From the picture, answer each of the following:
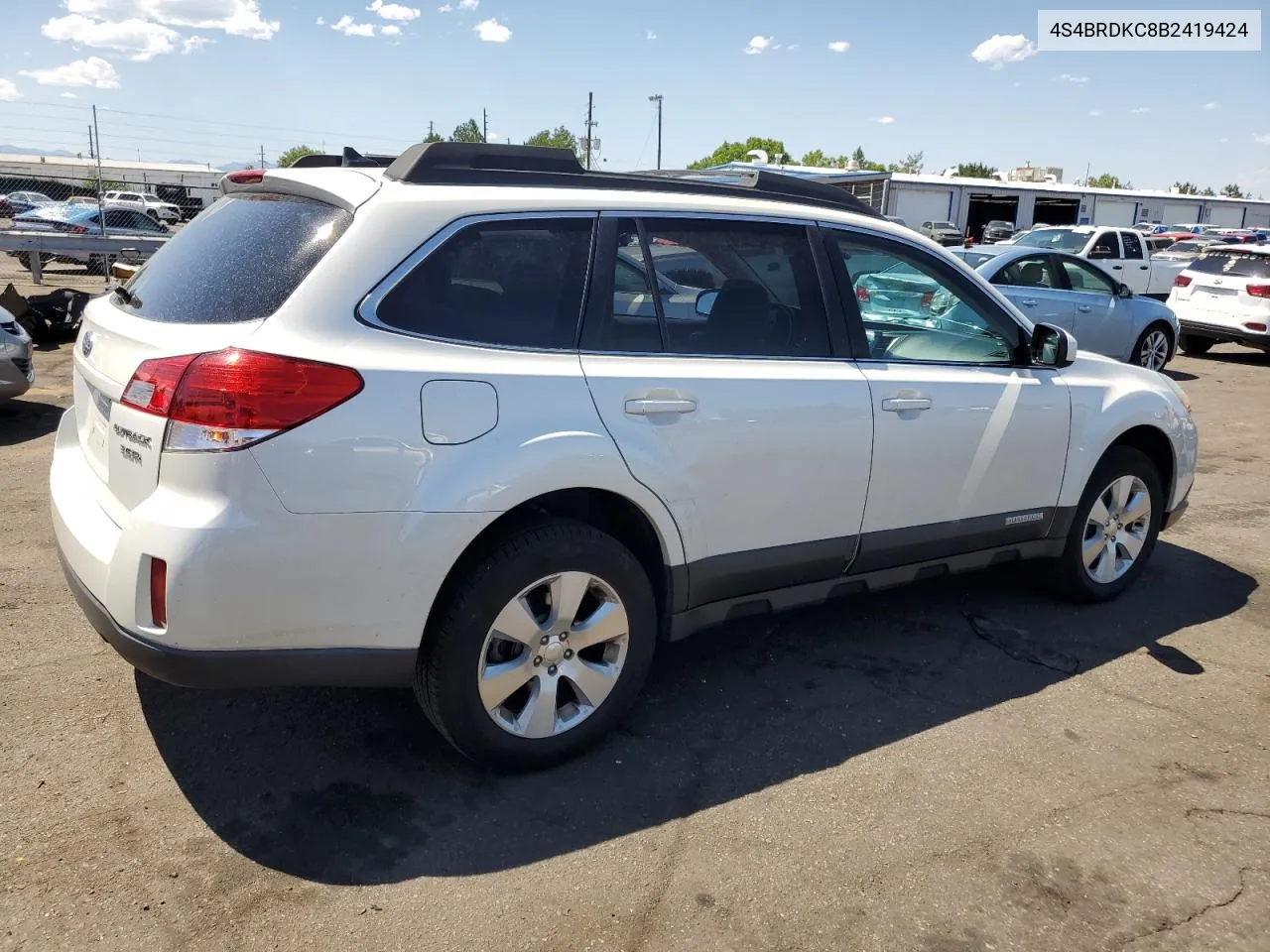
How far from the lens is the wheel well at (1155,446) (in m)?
4.75

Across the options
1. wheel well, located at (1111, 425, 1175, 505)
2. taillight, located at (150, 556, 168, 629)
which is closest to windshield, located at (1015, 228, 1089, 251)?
wheel well, located at (1111, 425, 1175, 505)

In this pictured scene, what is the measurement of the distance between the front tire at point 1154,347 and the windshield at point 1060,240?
479 cm

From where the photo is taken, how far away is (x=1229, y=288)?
581 inches

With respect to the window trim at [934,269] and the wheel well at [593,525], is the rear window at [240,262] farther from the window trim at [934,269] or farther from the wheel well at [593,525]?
the window trim at [934,269]

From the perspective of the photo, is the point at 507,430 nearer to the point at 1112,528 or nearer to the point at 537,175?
the point at 537,175

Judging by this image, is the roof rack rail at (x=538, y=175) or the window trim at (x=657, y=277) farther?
the window trim at (x=657, y=277)

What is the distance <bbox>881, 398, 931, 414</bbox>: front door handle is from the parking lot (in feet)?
3.61

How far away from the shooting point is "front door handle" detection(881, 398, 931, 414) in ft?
12.2

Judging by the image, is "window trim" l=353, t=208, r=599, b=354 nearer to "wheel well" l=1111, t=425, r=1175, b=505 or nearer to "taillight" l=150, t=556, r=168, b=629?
"taillight" l=150, t=556, r=168, b=629

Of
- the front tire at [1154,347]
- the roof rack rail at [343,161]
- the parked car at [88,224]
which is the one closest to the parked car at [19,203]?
the parked car at [88,224]

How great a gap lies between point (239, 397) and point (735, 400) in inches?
61.9

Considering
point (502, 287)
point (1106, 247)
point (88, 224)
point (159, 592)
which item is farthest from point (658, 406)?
point (88, 224)

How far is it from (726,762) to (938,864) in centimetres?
76

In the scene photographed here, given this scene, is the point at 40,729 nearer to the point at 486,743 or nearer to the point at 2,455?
the point at 486,743
